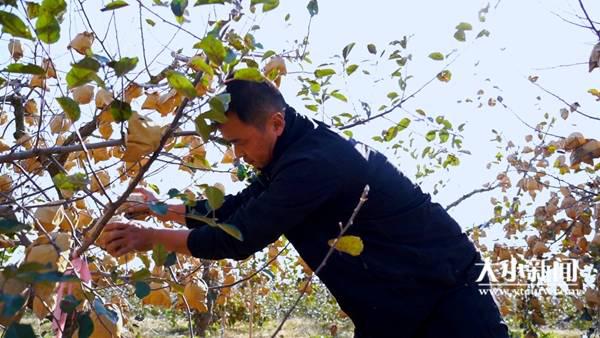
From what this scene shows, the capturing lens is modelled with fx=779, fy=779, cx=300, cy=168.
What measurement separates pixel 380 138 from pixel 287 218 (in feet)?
3.10

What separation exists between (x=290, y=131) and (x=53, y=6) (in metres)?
0.80

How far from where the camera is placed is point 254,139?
1531 mm

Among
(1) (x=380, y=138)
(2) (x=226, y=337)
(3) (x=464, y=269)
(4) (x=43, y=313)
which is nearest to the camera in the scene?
(4) (x=43, y=313)

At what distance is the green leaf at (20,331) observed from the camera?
75 centimetres

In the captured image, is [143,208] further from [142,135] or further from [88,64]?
[88,64]

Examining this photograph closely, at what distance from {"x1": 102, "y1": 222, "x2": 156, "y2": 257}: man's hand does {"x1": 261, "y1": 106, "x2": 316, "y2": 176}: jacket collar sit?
38 cm

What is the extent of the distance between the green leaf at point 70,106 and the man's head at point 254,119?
51 cm

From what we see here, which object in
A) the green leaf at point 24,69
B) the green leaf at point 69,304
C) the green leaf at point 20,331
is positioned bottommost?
the green leaf at point 20,331

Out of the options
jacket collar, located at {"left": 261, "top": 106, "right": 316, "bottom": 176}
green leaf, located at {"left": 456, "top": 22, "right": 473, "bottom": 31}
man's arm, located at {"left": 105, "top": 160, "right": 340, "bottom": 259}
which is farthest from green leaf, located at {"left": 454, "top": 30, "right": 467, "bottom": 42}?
man's arm, located at {"left": 105, "top": 160, "right": 340, "bottom": 259}

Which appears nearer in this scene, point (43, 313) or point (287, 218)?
point (43, 313)

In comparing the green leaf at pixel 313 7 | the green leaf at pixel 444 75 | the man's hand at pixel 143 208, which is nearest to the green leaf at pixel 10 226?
the man's hand at pixel 143 208

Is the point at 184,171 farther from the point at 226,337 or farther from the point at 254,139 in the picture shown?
the point at 226,337

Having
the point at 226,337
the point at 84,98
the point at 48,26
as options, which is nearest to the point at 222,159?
the point at 84,98

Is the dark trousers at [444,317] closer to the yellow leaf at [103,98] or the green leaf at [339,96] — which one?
A: the green leaf at [339,96]
